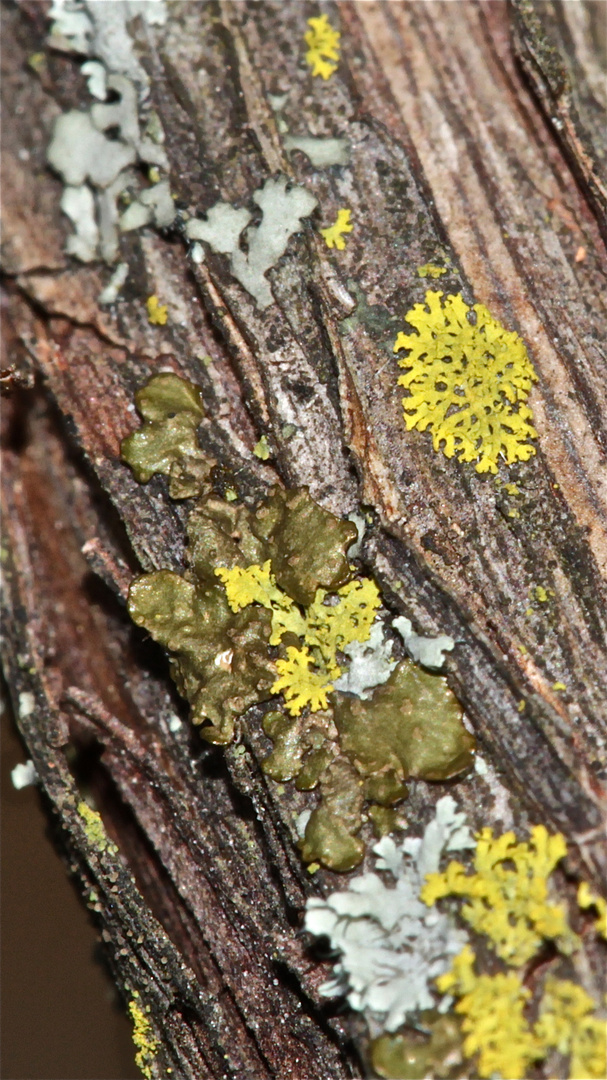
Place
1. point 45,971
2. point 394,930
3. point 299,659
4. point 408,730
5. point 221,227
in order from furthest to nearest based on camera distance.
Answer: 1. point 45,971
2. point 221,227
3. point 299,659
4. point 408,730
5. point 394,930

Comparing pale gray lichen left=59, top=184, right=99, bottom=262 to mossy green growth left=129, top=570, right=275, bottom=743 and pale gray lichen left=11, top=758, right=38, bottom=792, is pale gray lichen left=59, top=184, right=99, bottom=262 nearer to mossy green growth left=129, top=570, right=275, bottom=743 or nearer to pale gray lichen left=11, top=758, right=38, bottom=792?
mossy green growth left=129, top=570, right=275, bottom=743

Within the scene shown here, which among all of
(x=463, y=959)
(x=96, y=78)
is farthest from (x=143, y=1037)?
(x=96, y=78)

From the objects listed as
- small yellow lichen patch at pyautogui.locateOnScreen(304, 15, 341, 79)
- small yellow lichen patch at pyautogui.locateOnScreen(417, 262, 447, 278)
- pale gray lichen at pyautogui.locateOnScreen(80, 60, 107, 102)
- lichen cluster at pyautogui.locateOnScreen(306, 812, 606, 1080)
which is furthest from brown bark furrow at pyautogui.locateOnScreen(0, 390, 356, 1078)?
small yellow lichen patch at pyautogui.locateOnScreen(304, 15, 341, 79)

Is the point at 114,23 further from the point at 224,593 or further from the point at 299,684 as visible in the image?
the point at 299,684

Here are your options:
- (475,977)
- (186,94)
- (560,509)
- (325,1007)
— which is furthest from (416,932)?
(186,94)

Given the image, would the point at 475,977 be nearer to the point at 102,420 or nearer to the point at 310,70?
the point at 102,420
